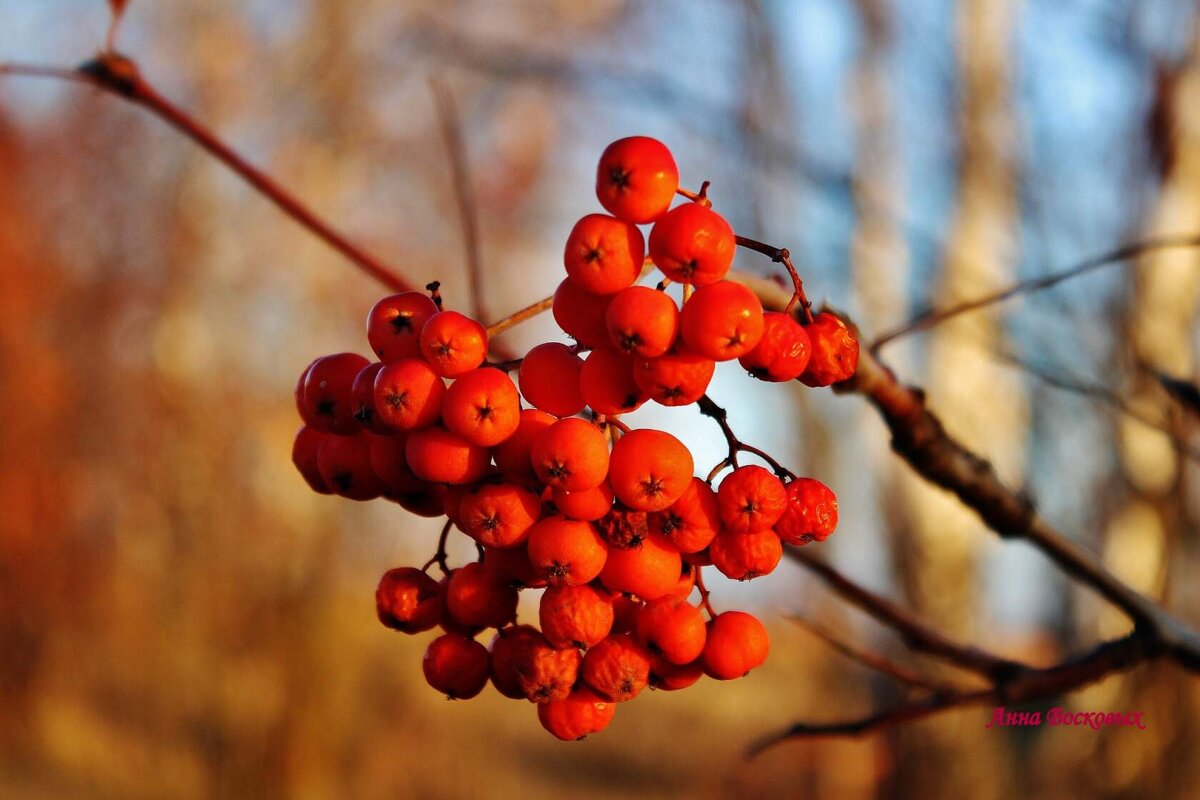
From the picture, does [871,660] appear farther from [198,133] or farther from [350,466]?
[198,133]

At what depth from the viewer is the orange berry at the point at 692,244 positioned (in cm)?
80

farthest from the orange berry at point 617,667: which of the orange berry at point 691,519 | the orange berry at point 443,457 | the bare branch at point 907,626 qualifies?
the bare branch at point 907,626

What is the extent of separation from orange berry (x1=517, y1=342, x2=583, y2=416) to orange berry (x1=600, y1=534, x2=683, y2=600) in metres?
0.15

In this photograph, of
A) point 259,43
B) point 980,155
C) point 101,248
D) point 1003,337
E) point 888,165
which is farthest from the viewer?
point 101,248

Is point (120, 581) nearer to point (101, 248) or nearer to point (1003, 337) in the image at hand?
point (101, 248)

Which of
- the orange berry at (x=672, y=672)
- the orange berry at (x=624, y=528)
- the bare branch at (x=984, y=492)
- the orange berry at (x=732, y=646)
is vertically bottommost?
the orange berry at (x=672, y=672)

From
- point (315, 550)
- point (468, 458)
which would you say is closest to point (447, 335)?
point (468, 458)

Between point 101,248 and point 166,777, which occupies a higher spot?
point 101,248

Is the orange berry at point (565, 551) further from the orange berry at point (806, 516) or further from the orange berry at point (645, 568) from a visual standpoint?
the orange berry at point (806, 516)

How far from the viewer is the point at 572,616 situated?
89 centimetres

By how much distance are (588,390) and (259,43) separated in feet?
38.2

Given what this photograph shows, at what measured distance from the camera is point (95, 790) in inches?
386

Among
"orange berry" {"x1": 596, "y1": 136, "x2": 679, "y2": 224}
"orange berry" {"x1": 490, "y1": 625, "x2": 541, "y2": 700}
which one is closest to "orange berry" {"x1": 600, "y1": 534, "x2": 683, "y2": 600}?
"orange berry" {"x1": 490, "y1": 625, "x2": 541, "y2": 700}

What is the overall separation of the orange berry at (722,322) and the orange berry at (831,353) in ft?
0.31
